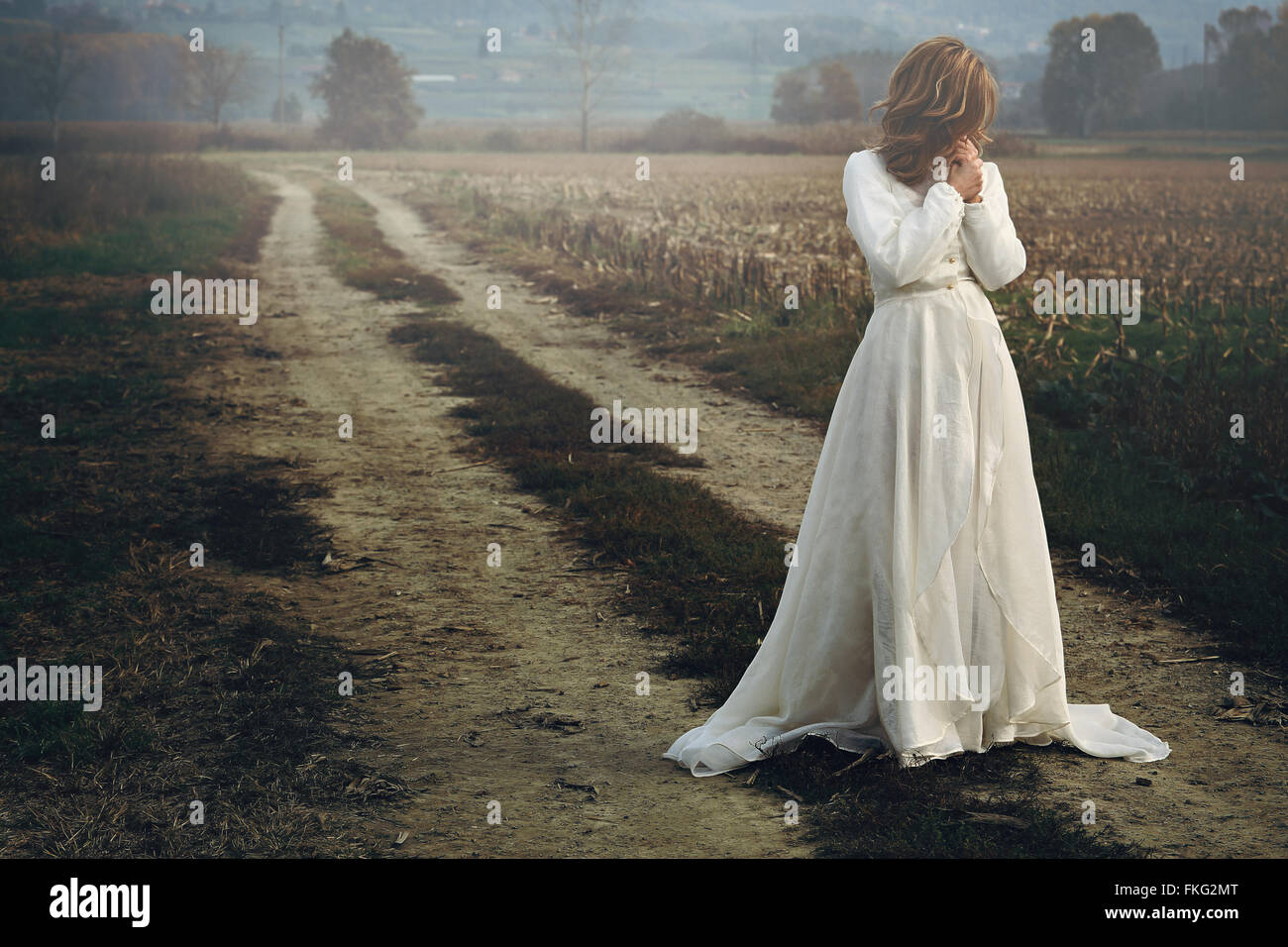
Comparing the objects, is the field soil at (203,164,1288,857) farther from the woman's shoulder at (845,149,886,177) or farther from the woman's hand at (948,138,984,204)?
the woman's shoulder at (845,149,886,177)

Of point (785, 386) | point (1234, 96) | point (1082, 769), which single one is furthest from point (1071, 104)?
point (1082, 769)

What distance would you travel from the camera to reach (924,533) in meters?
4.13

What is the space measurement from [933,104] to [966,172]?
269mm

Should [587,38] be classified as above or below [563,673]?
above

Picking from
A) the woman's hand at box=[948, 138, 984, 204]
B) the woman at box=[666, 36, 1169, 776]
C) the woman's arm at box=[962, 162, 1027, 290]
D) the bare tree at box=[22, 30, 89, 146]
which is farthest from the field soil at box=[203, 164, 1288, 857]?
the bare tree at box=[22, 30, 89, 146]

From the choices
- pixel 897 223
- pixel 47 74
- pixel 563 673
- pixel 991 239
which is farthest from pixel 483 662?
pixel 47 74

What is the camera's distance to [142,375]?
495 inches

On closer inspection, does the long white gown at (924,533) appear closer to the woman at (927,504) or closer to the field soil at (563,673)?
the woman at (927,504)

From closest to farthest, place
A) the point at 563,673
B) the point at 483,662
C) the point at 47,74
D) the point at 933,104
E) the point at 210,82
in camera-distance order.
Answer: the point at 933,104, the point at 563,673, the point at 483,662, the point at 47,74, the point at 210,82

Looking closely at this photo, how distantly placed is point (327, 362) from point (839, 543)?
1055 centimetres

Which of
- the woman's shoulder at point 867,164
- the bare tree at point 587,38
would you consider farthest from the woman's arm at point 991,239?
the bare tree at point 587,38

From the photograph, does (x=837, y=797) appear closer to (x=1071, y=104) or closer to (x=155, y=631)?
(x=155, y=631)

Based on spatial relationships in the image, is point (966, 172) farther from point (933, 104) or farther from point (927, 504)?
point (927, 504)

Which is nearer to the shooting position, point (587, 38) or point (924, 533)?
point (924, 533)
